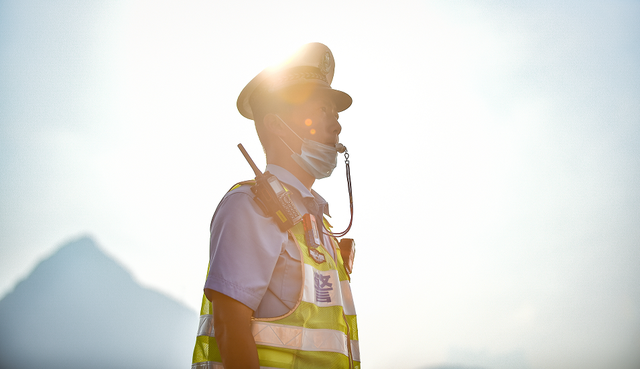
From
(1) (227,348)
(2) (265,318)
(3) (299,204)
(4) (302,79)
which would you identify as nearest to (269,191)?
(3) (299,204)

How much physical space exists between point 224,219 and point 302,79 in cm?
139

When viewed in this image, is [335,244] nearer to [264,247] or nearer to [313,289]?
[313,289]

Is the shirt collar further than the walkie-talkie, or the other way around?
the shirt collar

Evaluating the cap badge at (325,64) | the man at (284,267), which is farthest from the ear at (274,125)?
the cap badge at (325,64)

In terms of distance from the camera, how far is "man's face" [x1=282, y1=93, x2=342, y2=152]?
284cm

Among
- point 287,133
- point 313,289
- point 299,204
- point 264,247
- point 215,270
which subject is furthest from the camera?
point 287,133

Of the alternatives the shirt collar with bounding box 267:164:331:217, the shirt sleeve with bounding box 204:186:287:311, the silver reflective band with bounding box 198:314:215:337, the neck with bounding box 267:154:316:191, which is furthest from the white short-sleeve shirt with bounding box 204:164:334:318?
the neck with bounding box 267:154:316:191

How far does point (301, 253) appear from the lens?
7.22 feet

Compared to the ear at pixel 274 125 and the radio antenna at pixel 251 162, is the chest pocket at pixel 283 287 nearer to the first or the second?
the radio antenna at pixel 251 162

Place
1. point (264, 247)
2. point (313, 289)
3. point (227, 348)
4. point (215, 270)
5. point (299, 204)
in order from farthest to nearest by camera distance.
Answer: point (299, 204)
point (313, 289)
point (264, 247)
point (215, 270)
point (227, 348)

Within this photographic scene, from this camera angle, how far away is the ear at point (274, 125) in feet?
9.46

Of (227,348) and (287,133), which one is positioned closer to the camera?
(227,348)

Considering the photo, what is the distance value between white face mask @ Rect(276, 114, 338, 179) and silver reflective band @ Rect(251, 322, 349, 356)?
3.84 ft

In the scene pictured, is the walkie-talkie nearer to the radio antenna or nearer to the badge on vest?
the radio antenna
